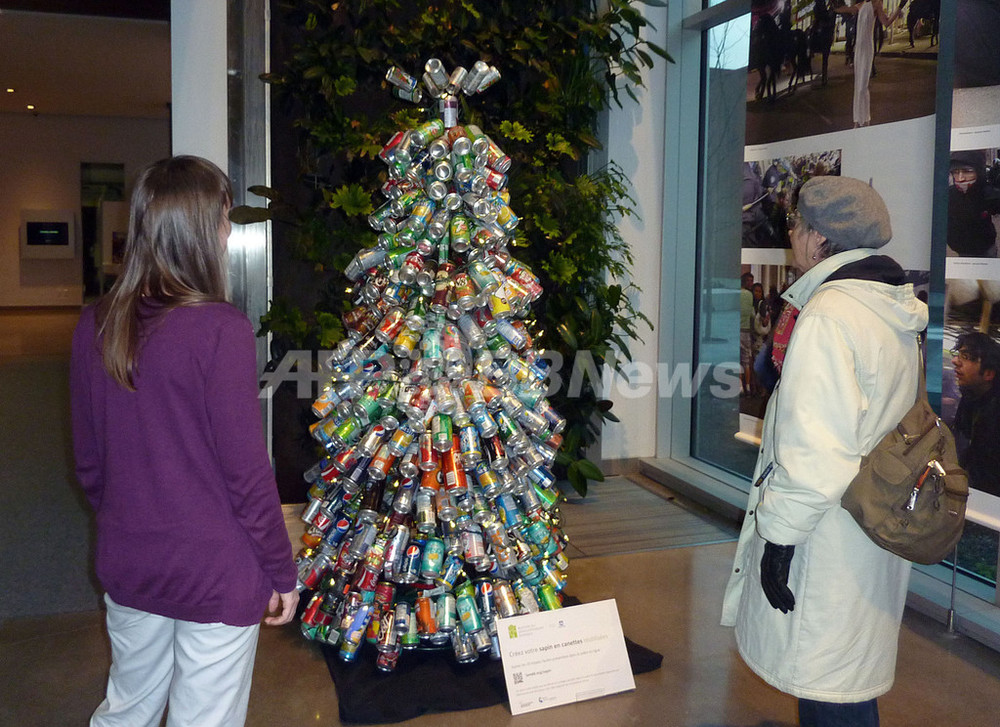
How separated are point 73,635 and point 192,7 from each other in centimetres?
266

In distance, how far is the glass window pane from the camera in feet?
15.3

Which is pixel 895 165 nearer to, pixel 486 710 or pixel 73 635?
pixel 486 710

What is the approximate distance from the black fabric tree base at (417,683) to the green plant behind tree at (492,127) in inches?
60.6

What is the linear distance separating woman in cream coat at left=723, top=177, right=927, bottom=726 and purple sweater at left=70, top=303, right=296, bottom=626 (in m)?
0.98

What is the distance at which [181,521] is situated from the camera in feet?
4.78

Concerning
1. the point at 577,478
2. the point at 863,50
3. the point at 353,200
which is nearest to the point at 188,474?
the point at 353,200

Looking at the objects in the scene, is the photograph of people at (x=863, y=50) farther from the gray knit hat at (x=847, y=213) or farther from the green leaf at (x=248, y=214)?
the green leaf at (x=248, y=214)

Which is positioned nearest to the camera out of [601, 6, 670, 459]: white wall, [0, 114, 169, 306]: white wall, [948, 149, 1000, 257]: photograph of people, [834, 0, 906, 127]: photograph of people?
[948, 149, 1000, 257]: photograph of people

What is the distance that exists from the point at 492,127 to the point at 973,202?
206 centimetres

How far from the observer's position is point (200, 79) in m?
3.93

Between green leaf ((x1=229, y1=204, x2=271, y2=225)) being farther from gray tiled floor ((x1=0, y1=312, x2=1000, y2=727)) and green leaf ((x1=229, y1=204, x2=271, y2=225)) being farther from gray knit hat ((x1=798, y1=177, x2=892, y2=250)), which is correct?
gray knit hat ((x1=798, y1=177, x2=892, y2=250))

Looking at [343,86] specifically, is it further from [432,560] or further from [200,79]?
[432,560]

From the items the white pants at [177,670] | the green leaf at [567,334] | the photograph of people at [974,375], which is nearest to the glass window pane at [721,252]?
the green leaf at [567,334]
